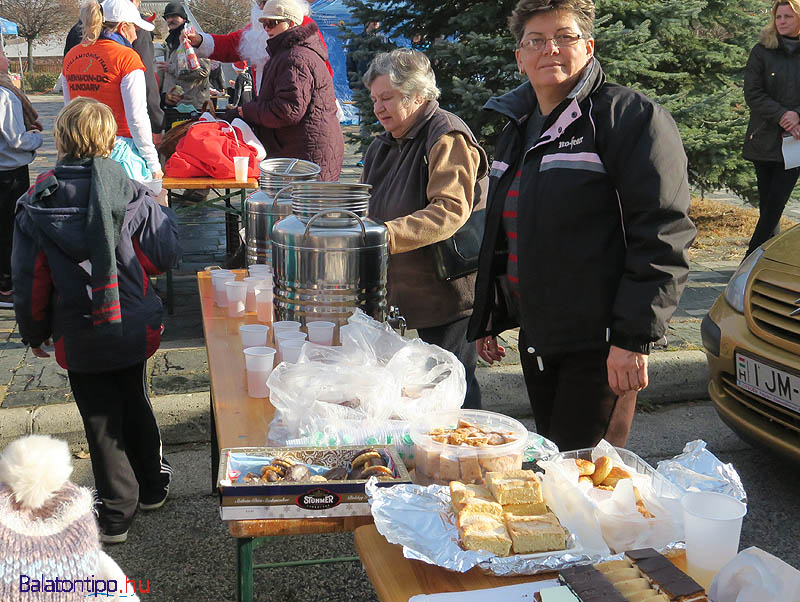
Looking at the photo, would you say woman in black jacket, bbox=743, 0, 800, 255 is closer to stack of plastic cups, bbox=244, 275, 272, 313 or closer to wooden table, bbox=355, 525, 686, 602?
stack of plastic cups, bbox=244, 275, 272, 313

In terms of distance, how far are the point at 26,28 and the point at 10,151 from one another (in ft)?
146

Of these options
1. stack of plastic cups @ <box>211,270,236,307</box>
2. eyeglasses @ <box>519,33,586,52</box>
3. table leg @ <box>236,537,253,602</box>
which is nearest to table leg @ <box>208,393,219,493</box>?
stack of plastic cups @ <box>211,270,236,307</box>

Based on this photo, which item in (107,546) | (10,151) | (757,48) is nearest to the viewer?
(107,546)

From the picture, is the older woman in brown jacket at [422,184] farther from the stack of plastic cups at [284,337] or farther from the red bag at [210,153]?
the red bag at [210,153]

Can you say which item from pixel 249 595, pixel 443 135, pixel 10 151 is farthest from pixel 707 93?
Answer: pixel 249 595

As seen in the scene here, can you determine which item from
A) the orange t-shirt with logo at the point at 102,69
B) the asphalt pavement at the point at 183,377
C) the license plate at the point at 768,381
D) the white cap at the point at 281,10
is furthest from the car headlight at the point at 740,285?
the orange t-shirt with logo at the point at 102,69

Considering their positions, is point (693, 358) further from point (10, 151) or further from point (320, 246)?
point (10, 151)

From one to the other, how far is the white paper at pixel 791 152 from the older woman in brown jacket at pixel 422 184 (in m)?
4.23

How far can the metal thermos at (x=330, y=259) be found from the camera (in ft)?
8.84

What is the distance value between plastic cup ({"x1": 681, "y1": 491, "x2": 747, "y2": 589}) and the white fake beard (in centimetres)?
606

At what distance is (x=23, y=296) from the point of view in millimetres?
3297

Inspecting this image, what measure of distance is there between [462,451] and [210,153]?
193 inches

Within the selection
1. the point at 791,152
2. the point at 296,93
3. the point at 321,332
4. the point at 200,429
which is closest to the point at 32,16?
the point at 296,93

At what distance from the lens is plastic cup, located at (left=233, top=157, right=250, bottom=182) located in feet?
20.2
